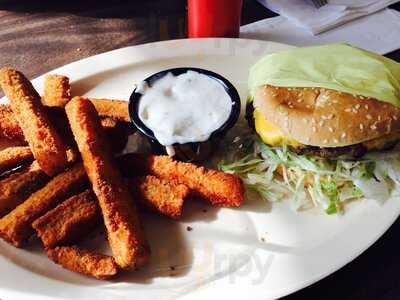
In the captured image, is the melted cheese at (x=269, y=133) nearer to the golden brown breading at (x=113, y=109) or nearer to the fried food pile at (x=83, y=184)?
the fried food pile at (x=83, y=184)

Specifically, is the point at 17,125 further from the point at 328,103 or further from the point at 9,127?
the point at 328,103

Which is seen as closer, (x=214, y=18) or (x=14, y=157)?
(x=14, y=157)

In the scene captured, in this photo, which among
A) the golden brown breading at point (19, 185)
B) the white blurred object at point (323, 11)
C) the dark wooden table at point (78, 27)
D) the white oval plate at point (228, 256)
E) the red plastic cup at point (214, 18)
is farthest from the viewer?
the white blurred object at point (323, 11)

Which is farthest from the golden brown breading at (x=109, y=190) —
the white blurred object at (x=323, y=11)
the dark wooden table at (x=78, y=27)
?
the white blurred object at (x=323, y=11)

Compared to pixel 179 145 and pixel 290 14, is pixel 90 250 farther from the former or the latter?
pixel 290 14

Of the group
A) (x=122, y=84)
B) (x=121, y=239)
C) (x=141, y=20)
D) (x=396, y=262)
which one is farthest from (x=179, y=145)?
(x=141, y=20)

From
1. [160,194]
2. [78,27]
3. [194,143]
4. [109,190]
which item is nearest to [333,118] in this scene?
[194,143]

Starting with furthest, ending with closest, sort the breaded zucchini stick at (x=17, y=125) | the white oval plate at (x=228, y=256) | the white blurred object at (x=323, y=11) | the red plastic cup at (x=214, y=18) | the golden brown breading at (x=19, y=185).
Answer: the white blurred object at (x=323, y=11) < the red plastic cup at (x=214, y=18) < the breaded zucchini stick at (x=17, y=125) < the golden brown breading at (x=19, y=185) < the white oval plate at (x=228, y=256)
